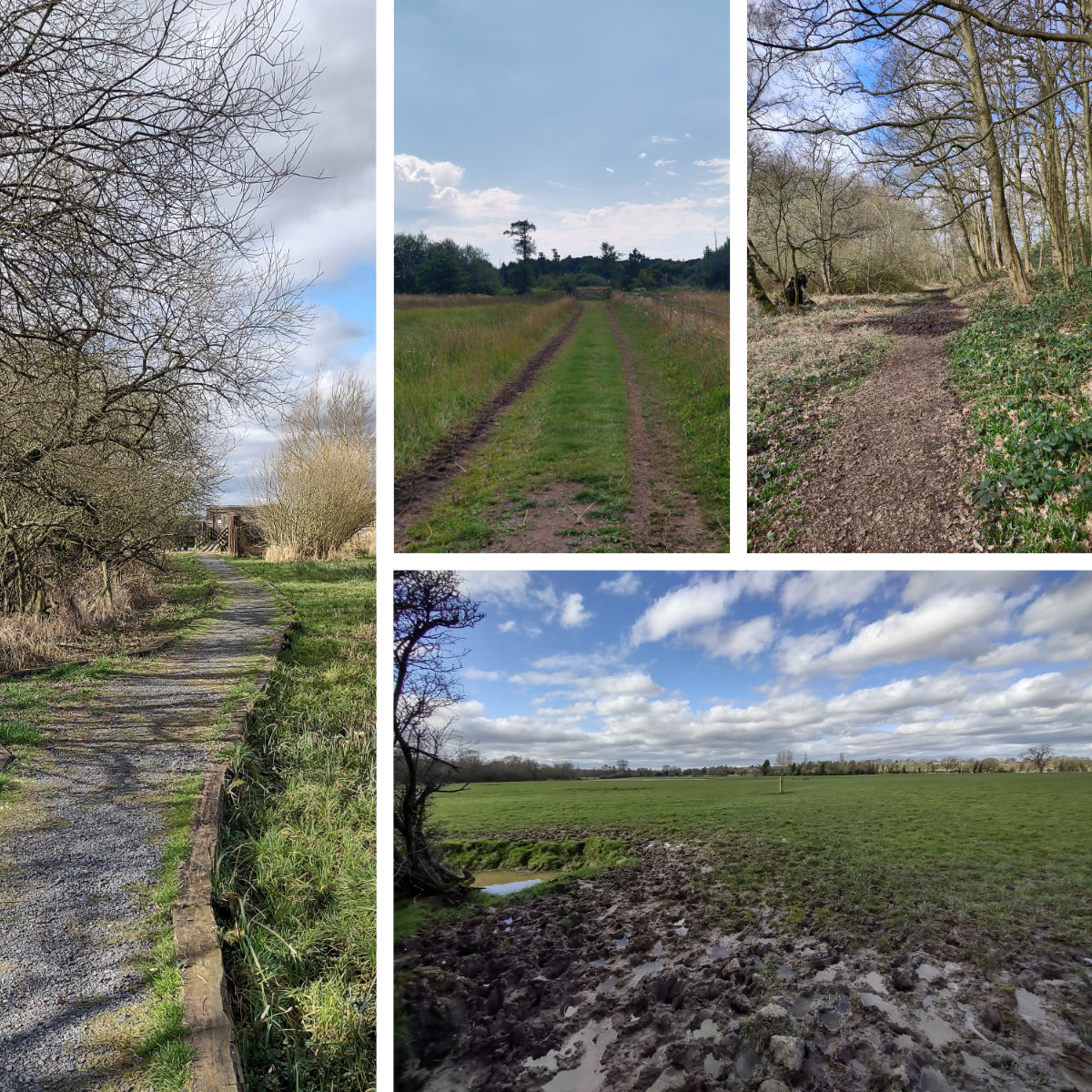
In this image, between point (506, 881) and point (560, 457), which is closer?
point (560, 457)

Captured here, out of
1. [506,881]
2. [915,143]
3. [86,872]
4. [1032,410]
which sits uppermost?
[915,143]

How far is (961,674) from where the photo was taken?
8.12ft

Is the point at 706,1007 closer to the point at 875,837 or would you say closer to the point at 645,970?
the point at 645,970

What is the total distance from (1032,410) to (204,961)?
3.62 metres

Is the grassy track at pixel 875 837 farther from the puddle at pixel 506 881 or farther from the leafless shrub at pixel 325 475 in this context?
the leafless shrub at pixel 325 475

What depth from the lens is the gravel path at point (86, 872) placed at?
2.32 m

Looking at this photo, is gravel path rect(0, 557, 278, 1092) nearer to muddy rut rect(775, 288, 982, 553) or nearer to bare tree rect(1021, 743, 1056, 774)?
muddy rut rect(775, 288, 982, 553)

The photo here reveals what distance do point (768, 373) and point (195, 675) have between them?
611 cm

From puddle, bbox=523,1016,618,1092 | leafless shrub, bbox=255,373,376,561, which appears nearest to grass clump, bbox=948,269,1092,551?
puddle, bbox=523,1016,618,1092

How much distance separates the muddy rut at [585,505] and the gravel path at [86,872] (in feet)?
6.36

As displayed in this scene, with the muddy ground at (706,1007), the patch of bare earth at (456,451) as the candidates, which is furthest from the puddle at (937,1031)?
the patch of bare earth at (456,451)

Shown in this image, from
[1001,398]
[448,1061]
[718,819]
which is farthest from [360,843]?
[1001,398]

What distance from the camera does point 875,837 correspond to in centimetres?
248

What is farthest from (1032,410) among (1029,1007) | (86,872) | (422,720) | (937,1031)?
(86,872)
